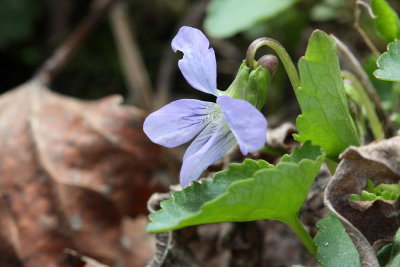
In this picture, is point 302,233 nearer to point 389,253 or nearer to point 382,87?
point 389,253

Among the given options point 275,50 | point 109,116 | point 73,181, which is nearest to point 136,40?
point 109,116

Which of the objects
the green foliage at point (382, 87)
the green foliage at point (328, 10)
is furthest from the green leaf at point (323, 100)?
the green foliage at point (328, 10)

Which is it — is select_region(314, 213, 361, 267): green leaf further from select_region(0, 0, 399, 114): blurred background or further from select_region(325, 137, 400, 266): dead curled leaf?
select_region(0, 0, 399, 114): blurred background

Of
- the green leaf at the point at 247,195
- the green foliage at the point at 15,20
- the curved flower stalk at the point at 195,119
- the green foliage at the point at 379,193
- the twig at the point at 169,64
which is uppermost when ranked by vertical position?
the curved flower stalk at the point at 195,119

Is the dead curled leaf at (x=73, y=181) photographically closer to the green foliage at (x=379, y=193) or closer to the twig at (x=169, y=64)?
the twig at (x=169, y=64)

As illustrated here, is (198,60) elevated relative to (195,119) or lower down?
elevated

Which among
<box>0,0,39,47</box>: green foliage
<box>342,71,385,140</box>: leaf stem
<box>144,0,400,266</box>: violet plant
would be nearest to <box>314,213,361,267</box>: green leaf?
<box>144,0,400,266</box>: violet plant

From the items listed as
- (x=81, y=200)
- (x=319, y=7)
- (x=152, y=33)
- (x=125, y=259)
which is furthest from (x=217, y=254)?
(x=152, y=33)
